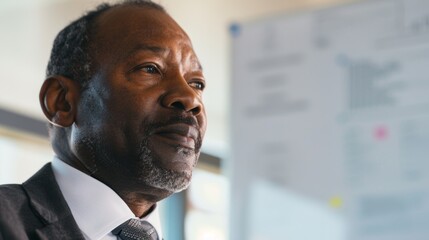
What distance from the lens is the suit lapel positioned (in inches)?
40.8

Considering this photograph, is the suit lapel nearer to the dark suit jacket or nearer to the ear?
the dark suit jacket

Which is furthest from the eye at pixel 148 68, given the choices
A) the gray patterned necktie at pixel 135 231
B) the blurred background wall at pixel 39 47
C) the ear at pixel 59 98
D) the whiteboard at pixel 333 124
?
the blurred background wall at pixel 39 47

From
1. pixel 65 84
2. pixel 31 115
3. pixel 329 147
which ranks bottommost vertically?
pixel 31 115

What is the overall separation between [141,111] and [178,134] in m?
0.06

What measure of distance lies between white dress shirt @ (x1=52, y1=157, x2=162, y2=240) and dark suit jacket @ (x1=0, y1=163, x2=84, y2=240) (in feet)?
0.10

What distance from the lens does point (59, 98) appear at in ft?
4.01

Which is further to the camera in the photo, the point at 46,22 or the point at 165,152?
the point at 46,22

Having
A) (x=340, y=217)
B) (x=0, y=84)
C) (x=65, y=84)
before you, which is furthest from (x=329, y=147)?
(x=0, y=84)

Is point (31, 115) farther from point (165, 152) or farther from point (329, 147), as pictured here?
point (165, 152)

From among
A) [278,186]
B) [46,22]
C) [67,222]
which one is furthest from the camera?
[46,22]

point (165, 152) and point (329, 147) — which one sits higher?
point (165, 152)

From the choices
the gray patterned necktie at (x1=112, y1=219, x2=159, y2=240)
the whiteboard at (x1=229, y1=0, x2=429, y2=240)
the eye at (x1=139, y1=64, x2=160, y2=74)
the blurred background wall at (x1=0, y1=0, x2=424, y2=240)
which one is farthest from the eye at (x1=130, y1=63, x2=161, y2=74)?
the blurred background wall at (x1=0, y1=0, x2=424, y2=240)

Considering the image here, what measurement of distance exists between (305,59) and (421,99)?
376mm

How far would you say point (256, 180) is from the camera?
96.4 inches
